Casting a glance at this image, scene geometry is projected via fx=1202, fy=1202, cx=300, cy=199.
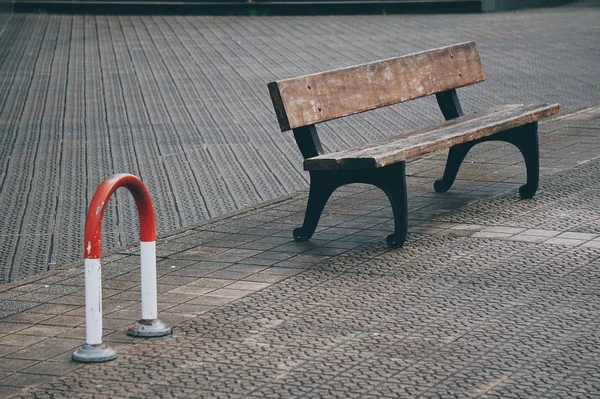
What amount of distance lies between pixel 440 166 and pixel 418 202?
4.85 ft

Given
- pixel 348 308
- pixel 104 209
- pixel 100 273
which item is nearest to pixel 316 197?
pixel 348 308

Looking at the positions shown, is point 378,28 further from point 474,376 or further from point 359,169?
point 474,376

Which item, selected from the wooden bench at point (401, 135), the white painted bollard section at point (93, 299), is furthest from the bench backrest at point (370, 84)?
the white painted bollard section at point (93, 299)

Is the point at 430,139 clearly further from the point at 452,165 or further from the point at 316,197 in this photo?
the point at 452,165

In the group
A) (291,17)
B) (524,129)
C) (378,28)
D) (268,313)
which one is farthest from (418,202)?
(291,17)

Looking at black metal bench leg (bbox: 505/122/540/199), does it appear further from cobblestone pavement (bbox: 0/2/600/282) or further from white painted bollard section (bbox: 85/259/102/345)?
white painted bollard section (bbox: 85/259/102/345)

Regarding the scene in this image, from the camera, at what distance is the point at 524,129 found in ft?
28.3

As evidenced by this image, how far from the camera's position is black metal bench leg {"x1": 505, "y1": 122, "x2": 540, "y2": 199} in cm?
851

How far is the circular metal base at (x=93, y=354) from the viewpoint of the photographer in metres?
5.26

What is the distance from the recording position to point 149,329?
563cm

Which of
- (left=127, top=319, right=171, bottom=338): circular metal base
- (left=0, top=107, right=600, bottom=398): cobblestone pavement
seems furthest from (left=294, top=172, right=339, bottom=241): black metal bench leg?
(left=127, top=319, right=171, bottom=338): circular metal base

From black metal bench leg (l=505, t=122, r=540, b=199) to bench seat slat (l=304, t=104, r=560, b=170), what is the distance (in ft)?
0.42

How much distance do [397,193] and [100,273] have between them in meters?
2.44

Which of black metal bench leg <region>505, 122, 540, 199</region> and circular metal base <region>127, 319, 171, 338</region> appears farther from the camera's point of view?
black metal bench leg <region>505, 122, 540, 199</region>
